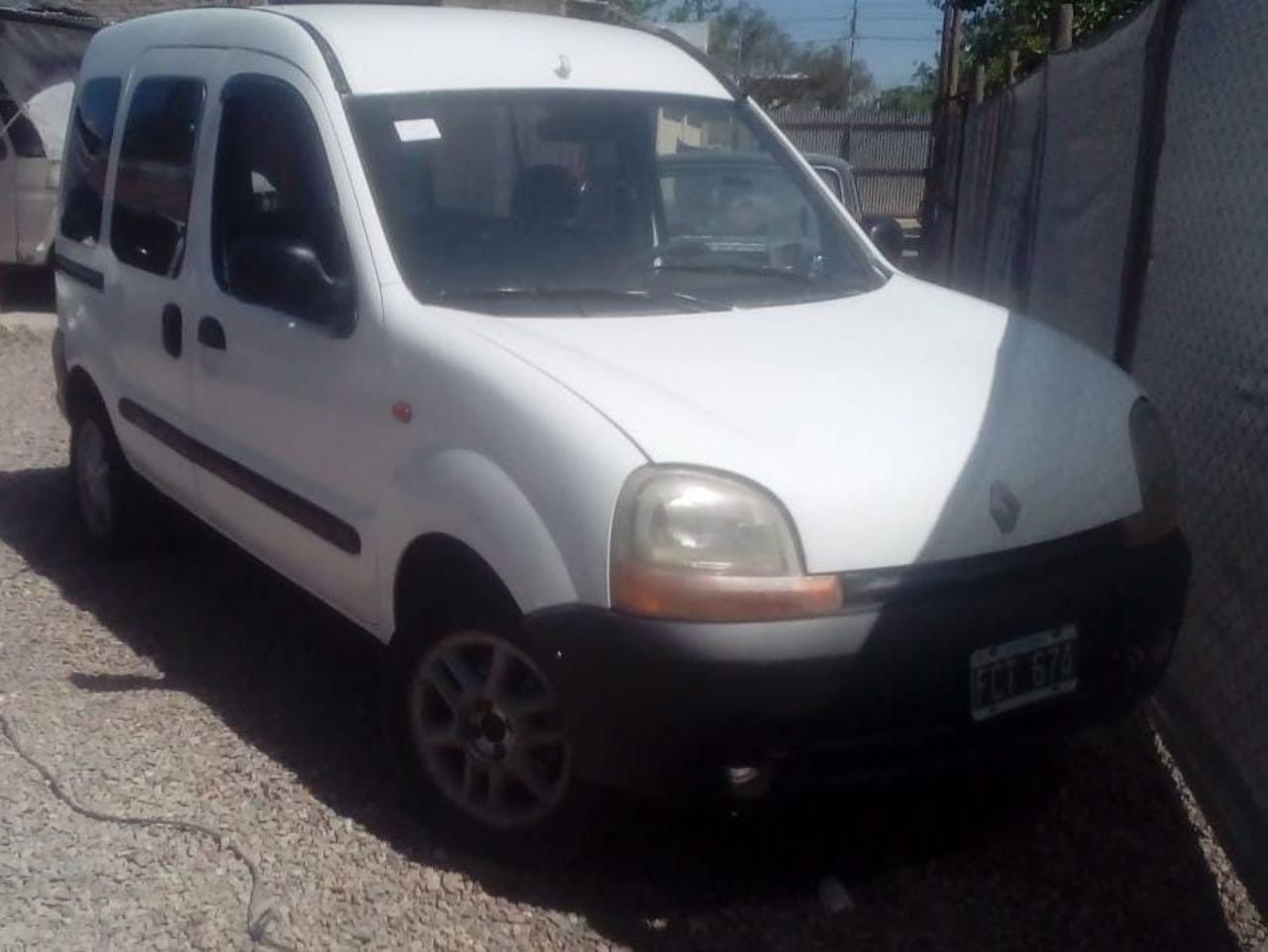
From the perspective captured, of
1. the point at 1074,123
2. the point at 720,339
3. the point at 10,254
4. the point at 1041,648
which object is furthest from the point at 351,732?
the point at 10,254

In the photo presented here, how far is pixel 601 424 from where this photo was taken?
11.5ft

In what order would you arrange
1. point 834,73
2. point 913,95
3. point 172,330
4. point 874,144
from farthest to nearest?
point 834,73 → point 913,95 → point 874,144 → point 172,330

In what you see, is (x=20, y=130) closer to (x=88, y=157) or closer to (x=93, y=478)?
(x=88, y=157)

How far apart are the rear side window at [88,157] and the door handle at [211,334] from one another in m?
1.23

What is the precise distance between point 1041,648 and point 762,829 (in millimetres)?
938

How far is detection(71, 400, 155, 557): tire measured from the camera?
6.16 m

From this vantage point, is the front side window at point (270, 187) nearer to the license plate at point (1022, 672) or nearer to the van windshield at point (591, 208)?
the van windshield at point (591, 208)

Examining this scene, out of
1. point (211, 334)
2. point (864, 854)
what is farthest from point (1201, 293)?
point (211, 334)

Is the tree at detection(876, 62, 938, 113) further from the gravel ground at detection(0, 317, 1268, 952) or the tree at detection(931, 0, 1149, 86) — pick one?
the gravel ground at detection(0, 317, 1268, 952)

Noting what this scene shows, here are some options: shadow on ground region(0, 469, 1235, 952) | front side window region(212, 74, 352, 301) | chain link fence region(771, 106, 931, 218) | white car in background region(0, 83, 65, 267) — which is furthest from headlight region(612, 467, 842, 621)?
chain link fence region(771, 106, 931, 218)

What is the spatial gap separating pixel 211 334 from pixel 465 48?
1119 millimetres

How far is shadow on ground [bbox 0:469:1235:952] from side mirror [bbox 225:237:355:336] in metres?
1.23

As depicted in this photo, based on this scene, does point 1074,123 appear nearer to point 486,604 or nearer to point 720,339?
point 720,339

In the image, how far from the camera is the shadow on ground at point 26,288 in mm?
14500
